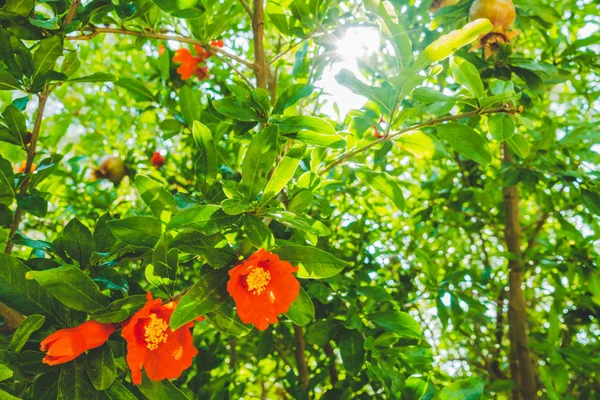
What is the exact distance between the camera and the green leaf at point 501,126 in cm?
80

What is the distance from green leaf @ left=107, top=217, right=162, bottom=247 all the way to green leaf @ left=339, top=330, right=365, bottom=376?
518 millimetres

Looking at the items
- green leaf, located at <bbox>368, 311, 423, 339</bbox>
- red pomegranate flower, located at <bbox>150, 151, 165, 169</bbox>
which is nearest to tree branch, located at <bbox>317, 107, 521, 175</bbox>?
green leaf, located at <bbox>368, 311, 423, 339</bbox>

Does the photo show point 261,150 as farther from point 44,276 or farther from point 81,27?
point 81,27

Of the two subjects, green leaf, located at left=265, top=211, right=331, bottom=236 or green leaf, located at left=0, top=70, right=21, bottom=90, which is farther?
green leaf, located at left=0, top=70, right=21, bottom=90

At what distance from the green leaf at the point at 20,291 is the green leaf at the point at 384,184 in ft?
1.93

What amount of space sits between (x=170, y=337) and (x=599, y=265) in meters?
1.28

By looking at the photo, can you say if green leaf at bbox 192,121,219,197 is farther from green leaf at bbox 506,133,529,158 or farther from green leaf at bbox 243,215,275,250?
green leaf at bbox 506,133,529,158

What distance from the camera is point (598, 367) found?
4.37ft

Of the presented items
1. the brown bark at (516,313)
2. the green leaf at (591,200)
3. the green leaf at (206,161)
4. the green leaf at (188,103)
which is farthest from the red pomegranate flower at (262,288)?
the brown bark at (516,313)

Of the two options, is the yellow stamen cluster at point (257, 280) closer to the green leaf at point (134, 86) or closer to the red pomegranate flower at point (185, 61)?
the green leaf at point (134, 86)

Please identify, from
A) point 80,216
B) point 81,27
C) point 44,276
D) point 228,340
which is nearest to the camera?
point 44,276

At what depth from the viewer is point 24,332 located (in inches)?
24.8

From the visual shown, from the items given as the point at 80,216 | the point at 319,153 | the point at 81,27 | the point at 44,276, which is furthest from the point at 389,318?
the point at 80,216

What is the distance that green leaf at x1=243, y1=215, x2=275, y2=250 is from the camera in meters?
0.64
